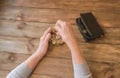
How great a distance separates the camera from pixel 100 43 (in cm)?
120

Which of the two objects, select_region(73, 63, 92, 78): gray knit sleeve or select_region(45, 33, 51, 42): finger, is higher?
select_region(45, 33, 51, 42): finger

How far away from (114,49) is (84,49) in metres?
0.16

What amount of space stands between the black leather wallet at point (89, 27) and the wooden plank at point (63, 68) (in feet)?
0.52

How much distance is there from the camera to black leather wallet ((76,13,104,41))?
1.21 metres

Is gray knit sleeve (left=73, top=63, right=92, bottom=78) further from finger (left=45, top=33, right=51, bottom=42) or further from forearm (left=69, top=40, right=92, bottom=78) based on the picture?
finger (left=45, top=33, right=51, bottom=42)

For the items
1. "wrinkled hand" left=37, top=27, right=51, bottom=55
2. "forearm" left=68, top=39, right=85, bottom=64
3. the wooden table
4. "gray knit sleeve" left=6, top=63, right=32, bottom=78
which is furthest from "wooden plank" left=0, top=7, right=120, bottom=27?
"gray knit sleeve" left=6, top=63, right=32, bottom=78

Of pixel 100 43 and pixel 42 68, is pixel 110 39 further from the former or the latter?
pixel 42 68

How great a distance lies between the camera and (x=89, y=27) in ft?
4.07

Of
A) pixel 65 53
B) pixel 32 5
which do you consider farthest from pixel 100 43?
pixel 32 5

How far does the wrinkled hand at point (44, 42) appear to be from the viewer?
3.98 feet

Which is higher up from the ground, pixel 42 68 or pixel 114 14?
pixel 114 14

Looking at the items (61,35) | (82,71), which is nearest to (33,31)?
(61,35)

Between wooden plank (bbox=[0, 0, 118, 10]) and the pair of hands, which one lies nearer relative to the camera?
the pair of hands

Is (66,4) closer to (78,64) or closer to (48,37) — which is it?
(48,37)
